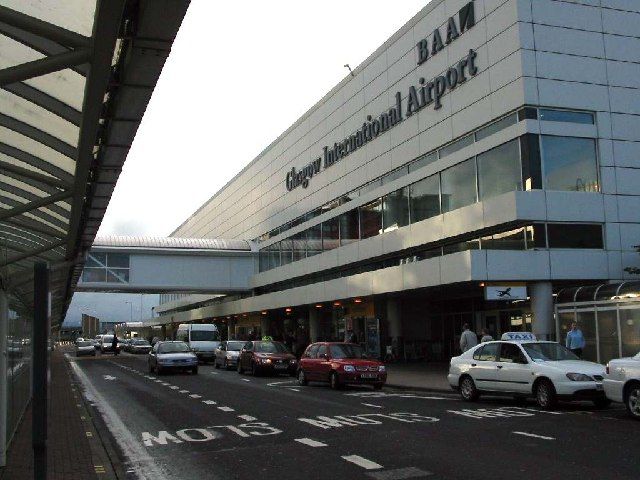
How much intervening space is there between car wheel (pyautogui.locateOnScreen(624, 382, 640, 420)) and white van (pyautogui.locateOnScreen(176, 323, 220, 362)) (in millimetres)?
31820

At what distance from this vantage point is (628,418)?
521 inches

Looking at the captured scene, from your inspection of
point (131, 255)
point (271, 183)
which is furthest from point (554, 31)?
point (131, 255)

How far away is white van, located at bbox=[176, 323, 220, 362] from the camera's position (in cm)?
4239

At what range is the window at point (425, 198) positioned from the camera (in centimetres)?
3042

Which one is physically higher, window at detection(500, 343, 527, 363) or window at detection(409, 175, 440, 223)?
window at detection(409, 175, 440, 223)

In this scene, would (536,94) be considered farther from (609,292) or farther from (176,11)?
(176,11)

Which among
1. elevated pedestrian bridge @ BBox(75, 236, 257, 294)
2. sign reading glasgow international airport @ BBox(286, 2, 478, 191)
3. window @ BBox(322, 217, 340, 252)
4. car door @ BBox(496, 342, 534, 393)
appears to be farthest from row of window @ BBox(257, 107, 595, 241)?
elevated pedestrian bridge @ BBox(75, 236, 257, 294)

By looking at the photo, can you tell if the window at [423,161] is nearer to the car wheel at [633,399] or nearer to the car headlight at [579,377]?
the car headlight at [579,377]

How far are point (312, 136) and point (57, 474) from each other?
37670mm

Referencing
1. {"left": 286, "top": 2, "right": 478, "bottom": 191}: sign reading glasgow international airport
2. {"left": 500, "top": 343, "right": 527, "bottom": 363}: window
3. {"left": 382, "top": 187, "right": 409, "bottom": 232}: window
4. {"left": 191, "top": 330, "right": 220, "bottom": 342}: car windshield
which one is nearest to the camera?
{"left": 500, "top": 343, "right": 527, "bottom": 363}: window

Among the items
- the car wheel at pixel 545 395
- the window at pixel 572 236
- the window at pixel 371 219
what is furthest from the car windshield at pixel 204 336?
the car wheel at pixel 545 395

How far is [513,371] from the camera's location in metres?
15.8

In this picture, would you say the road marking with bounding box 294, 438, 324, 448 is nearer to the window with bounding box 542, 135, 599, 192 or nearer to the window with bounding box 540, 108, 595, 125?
the window with bounding box 542, 135, 599, 192

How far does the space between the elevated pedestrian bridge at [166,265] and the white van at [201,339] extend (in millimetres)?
8628
